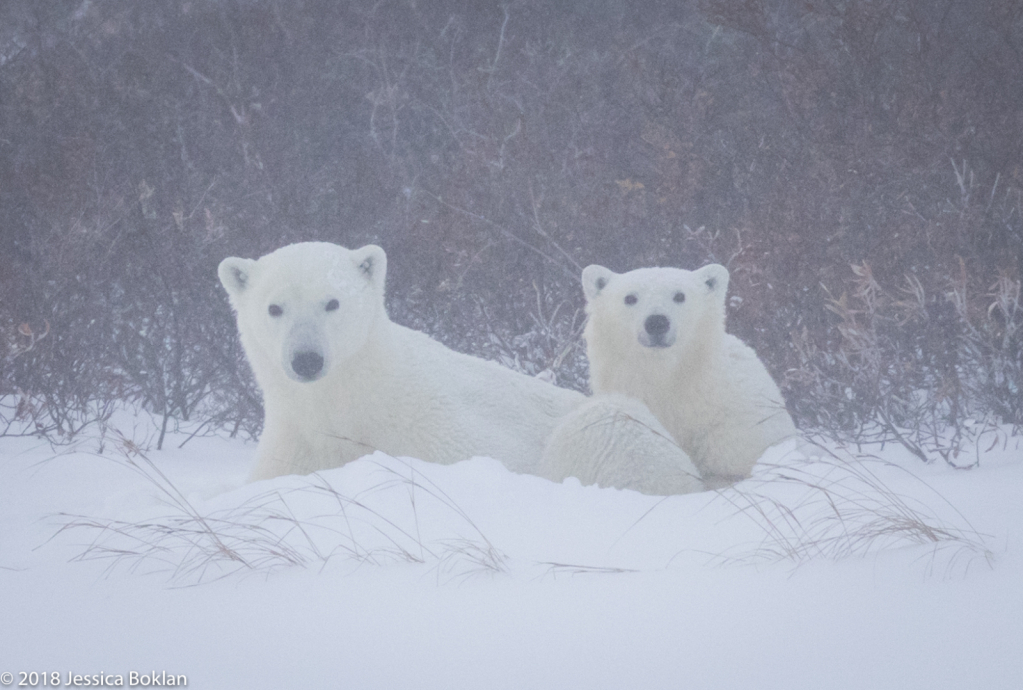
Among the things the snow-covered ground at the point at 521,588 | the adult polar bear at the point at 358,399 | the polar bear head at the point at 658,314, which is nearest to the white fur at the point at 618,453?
the adult polar bear at the point at 358,399

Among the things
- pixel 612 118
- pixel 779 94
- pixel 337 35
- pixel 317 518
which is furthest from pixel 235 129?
pixel 317 518

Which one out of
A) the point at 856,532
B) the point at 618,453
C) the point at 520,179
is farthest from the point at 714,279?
the point at 520,179

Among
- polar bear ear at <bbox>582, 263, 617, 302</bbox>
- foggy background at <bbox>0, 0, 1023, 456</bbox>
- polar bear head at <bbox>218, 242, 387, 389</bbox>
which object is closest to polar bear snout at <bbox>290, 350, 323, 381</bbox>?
polar bear head at <bbox>218, 242, 387, 389</bbox>

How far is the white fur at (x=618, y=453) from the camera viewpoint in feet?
9.59

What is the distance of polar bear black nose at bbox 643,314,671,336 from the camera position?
3408 millimetres

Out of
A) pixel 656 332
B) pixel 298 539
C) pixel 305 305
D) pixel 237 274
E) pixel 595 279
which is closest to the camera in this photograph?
pixel 298 539

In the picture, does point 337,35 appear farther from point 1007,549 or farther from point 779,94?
point 1007,549

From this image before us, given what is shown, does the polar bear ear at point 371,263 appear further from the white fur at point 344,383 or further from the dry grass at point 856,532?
the dry grass at point 856,532

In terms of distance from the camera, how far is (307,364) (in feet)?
8.93

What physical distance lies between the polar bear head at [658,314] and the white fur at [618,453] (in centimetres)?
43

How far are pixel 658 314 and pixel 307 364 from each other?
1.38 metres

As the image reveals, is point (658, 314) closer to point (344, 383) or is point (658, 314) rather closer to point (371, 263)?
point (371, 263)

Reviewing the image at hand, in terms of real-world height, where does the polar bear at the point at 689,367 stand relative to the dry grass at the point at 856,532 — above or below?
above

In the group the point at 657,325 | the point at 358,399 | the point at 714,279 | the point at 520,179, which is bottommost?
the point at 358,399
